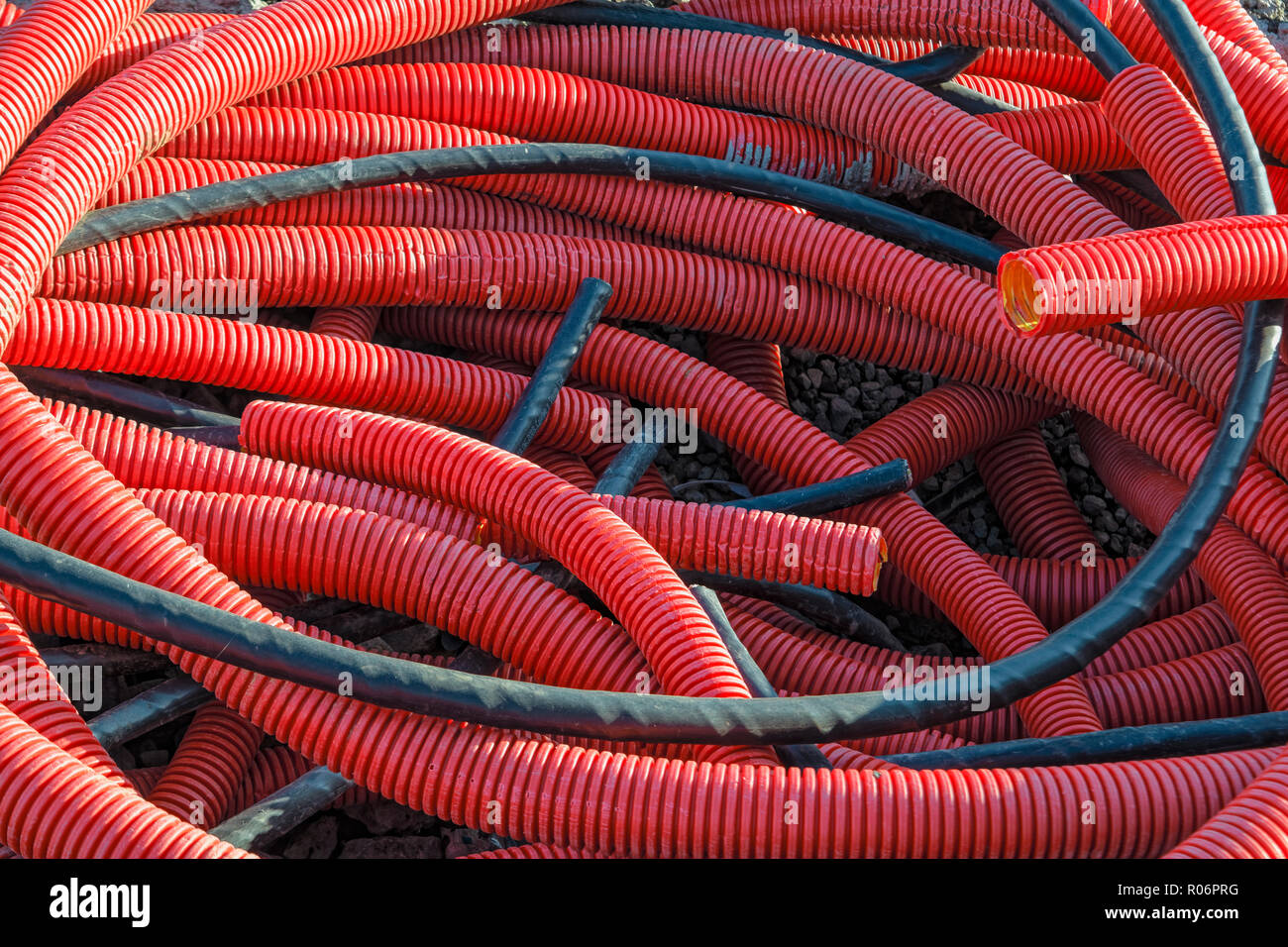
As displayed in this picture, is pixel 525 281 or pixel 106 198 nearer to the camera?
pixel 106 198

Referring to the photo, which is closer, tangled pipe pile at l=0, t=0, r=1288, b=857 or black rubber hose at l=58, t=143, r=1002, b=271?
tangled pipe pile at l=0, t=0, r=1288, b=857

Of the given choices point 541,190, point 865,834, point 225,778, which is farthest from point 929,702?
point 541,190

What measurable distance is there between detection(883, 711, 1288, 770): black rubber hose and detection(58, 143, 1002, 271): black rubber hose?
1.72 metres

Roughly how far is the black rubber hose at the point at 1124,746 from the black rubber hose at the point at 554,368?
1365 millimetres

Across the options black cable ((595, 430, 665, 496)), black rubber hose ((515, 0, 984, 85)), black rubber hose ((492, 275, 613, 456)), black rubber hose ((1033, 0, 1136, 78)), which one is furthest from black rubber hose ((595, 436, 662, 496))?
black rubber hose ((1033, 0, 1136, 78))

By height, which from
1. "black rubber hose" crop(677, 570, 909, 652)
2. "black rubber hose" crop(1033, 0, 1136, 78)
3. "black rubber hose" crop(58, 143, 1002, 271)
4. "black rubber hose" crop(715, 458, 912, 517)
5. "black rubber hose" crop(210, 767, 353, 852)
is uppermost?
"black rubber hose" crop(1033, 0, 1136, 78)

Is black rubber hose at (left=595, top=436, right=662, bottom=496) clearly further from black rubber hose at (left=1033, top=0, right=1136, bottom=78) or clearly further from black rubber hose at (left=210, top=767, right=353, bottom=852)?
black rubber hose at (left=1033, top=0, right=1136, bottom=78)

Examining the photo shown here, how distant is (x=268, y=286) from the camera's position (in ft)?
12.5

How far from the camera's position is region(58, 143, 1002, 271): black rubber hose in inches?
143

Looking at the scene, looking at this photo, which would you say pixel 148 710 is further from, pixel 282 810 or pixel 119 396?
pixel 119 396

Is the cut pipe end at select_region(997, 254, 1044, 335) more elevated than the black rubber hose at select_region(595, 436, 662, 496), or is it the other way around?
the cut pipe end at select_region(997, 254, 1044, 335)

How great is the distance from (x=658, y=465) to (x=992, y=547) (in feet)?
4.03

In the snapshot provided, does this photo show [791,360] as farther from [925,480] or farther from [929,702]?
[929,702]

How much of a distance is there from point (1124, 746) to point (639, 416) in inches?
68.8
